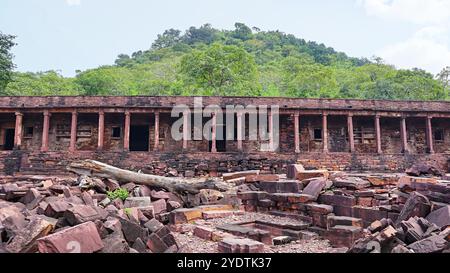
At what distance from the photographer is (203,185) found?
897cm

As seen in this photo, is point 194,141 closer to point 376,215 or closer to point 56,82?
point 376,215

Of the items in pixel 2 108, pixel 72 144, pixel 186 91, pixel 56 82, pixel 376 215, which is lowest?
pixel 376 215

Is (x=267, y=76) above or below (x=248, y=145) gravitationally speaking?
above

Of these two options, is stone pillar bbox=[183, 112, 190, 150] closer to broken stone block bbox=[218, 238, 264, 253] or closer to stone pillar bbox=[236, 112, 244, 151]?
stone pillar bbox=[236, 112, 244, 151]

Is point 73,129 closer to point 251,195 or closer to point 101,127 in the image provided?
point 101,127

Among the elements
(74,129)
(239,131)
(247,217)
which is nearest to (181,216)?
(247,217)

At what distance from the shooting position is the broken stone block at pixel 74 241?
3775 mm

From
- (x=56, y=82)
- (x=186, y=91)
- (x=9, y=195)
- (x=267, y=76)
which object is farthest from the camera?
(x=267, y=76)

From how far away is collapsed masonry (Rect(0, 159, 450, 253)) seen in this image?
4.16m

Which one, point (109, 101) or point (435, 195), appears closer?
point (435, 195)

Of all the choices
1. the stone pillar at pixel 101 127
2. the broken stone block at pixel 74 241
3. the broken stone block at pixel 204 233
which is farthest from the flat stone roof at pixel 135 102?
the broken stone block at pixel 74 241

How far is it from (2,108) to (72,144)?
4.36m

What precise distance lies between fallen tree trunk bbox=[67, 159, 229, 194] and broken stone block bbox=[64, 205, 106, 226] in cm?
375

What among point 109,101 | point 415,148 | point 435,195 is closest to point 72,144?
point 109,101
